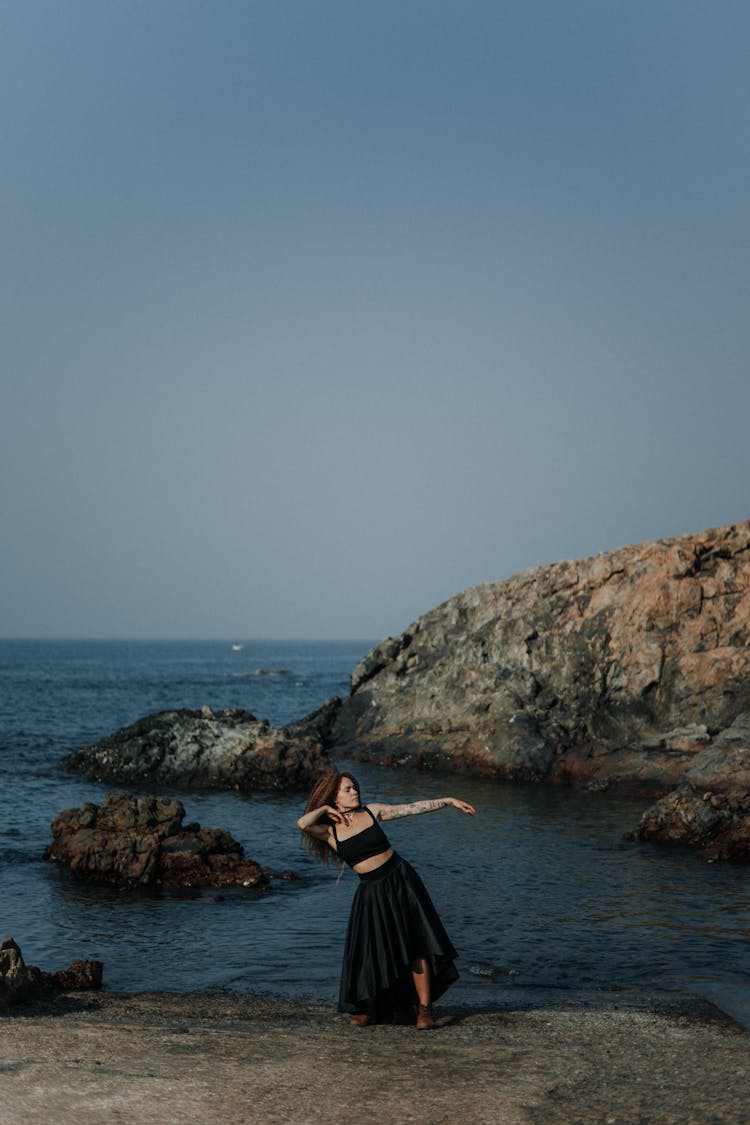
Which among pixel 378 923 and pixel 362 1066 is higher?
pixel 378 923

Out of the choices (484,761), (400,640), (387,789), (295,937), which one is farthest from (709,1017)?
(400,640)

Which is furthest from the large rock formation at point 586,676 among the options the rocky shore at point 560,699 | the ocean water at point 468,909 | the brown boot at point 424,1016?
the brown boot at point 424,1016

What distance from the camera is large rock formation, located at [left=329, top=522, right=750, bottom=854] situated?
110ft

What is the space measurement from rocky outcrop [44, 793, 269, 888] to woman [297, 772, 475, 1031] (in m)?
9.09

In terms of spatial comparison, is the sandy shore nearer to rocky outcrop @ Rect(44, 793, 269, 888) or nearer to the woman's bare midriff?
the woman's bare midriff

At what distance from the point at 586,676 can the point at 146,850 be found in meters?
20.9

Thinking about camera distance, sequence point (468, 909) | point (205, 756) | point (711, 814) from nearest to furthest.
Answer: point (468, 909)
point (711, 814)
point (205, 756)

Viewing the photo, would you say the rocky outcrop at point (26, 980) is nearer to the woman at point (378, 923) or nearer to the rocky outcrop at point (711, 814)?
the woman at point (378, 923)

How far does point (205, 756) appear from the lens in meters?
35.0

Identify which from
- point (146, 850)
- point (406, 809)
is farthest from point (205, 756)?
point (406, 809)

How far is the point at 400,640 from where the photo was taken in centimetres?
4450

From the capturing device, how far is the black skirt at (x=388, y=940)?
34.0 feet

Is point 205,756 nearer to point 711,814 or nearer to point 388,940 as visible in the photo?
point 711,814

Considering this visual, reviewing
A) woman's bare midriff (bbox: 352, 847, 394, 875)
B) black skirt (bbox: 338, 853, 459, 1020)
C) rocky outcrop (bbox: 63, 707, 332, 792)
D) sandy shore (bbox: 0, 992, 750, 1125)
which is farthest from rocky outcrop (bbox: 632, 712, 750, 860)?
rocky outcrop (bbox: 63, 707, 332, 792)
